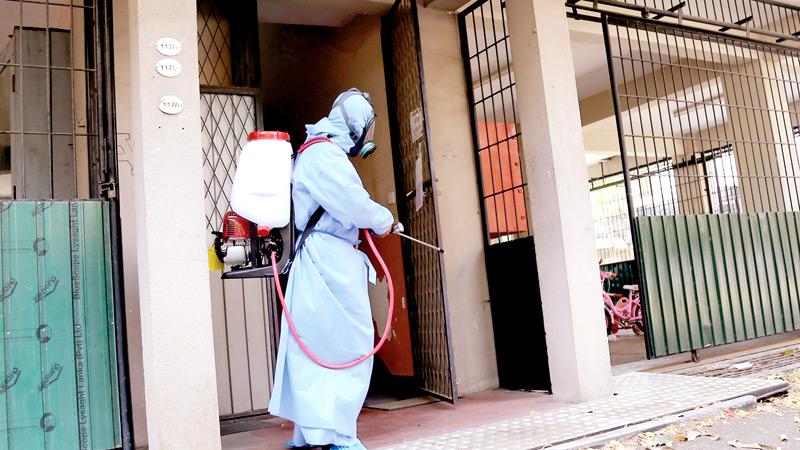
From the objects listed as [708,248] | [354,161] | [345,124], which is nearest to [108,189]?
[345,124]

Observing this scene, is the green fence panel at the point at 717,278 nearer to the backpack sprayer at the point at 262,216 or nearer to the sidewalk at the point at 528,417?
the sidewalk at the point at 528,417

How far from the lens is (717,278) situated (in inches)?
202

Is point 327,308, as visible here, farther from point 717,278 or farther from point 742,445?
point 717,278

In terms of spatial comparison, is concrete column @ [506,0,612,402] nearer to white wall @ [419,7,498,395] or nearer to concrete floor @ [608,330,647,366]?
white wall @ [419,7,498,395]

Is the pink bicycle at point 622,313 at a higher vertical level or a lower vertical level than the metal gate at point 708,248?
lower

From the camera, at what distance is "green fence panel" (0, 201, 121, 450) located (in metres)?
2.68

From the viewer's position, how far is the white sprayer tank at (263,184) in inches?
113

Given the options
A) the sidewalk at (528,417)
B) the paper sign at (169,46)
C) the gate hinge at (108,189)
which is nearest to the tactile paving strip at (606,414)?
the sidewalk at (528,417)

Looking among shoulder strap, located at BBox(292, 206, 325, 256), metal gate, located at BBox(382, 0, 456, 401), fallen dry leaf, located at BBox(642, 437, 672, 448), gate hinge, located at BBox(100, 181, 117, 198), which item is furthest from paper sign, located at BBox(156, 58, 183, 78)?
fallen dry leaf, located at BBox(642, 437, 672, 448)

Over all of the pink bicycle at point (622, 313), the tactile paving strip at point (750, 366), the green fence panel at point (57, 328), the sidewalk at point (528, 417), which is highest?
the green fence panel at point (57, 328)

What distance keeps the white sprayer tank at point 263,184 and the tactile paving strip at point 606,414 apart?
1.19 meters

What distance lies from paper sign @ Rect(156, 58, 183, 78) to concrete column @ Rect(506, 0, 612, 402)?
202 cm

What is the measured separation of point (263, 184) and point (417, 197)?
1.49 meters

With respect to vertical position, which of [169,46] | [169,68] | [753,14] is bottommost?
[169,68]
